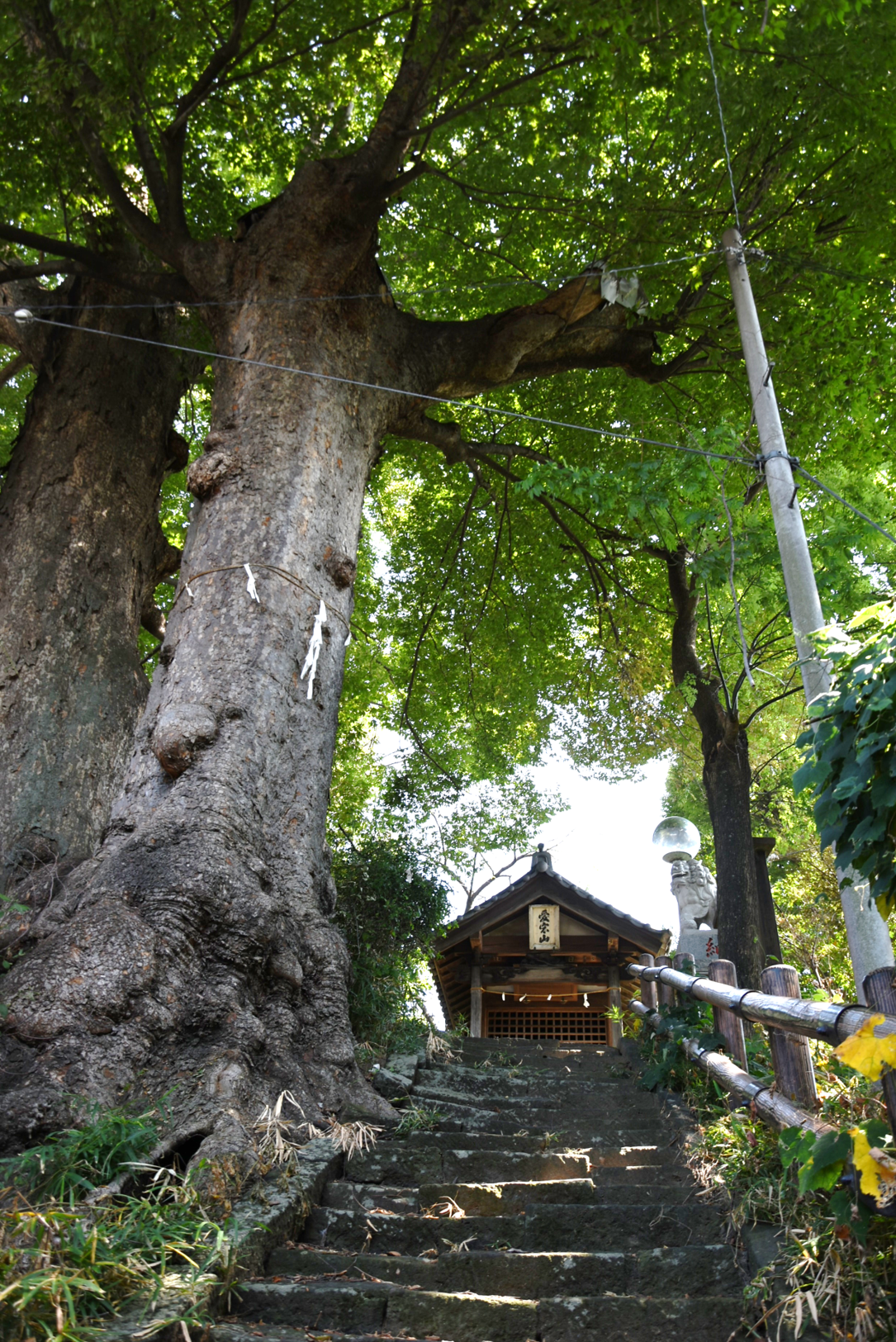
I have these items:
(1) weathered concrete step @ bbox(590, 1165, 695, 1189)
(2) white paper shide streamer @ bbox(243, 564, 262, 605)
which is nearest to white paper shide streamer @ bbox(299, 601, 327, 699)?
(2) white paper shide streamer @ bbox(243, 564, 262, 605)

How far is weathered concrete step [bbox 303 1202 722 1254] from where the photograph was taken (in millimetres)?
3285

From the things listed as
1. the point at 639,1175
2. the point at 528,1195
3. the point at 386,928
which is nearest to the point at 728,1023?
the point at 639,1175

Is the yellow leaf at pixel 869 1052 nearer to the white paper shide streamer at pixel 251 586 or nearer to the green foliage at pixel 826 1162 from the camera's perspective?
the green foliage at pixel 826 1162

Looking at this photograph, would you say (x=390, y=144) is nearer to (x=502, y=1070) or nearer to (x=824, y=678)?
(x=824, y=678)

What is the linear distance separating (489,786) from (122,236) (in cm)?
1478

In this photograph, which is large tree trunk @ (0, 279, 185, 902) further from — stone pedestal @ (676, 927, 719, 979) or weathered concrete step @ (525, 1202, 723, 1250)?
stone pedestal @ (676, 927, 719, 979)

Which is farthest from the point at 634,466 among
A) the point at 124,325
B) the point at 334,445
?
the point at 124,325

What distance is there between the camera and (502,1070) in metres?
6.22

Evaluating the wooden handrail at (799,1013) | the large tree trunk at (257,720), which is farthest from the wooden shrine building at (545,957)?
the wooden handrail at (799,1013)

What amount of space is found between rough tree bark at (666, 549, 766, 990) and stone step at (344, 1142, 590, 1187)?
179 inches

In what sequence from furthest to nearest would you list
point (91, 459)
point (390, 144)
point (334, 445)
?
point (91, 459), point (390, 144), point (334, 445)

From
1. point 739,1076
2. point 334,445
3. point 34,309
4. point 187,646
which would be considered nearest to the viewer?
point 739,1076

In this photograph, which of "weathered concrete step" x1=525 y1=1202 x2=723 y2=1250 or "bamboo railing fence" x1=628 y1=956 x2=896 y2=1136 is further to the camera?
"weathered concrete step" x1=525 y1=1202 x2=723 y2=1250

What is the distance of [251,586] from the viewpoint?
5.32 meters
